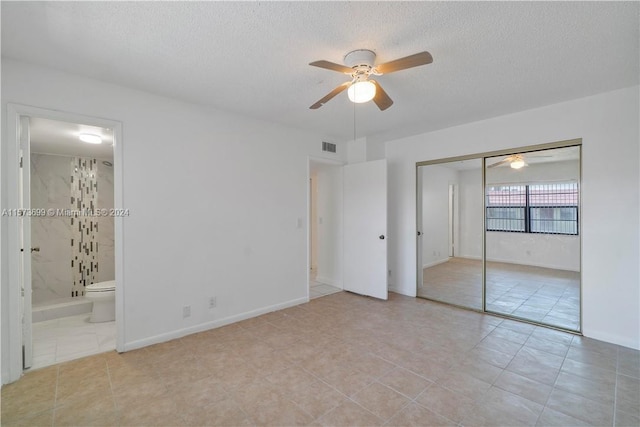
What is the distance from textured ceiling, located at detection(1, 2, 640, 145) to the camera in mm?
1711

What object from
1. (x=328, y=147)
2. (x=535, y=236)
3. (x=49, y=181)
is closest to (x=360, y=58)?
(x=328, y=147)

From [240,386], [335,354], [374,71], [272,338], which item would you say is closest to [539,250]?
[335,354]

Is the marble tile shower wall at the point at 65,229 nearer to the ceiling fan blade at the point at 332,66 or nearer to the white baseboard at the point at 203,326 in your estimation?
the white baseboard at the point at 203,326

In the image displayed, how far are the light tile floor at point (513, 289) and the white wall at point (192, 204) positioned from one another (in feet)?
6.98

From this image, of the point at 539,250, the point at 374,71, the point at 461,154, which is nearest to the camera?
the point at 374,71

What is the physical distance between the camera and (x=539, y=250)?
3621 mm

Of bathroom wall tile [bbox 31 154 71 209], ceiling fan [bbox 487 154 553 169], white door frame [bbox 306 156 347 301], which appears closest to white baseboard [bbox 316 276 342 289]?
white door frame [bbox 306 156 347 301]

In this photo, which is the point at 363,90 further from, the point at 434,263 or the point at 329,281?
the point at 329,281

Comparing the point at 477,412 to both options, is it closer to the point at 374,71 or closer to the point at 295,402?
the point at 295,402

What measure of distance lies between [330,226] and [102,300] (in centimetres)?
334

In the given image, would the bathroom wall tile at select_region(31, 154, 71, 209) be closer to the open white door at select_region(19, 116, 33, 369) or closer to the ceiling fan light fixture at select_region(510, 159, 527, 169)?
the open white door at select_region(19, 116, 33, 369)

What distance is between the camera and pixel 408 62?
1.90 m

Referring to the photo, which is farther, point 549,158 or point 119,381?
point 549,158

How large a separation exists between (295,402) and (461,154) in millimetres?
3536
